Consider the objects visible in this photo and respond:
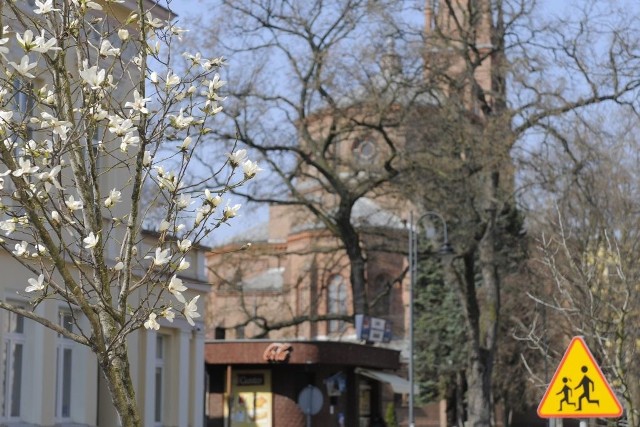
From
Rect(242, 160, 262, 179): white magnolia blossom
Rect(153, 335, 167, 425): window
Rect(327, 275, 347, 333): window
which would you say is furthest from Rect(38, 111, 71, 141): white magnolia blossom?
Rect(327, 275, 347, 333): window

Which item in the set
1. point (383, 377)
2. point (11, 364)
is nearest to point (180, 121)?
point (11, 364)

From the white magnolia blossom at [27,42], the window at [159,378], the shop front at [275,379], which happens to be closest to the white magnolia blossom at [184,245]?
the white magnolia blossom at [27,42]

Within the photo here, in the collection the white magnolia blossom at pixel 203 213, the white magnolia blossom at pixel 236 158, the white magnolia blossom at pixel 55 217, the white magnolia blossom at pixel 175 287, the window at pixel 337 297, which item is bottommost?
the white magnolia blossom at pixel 175 287

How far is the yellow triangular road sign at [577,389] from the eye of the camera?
501 inches

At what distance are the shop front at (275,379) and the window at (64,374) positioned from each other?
50.5ft

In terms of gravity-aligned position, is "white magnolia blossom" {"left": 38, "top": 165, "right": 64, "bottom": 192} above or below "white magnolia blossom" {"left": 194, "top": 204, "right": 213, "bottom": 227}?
above

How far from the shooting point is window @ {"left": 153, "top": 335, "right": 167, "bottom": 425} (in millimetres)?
24250

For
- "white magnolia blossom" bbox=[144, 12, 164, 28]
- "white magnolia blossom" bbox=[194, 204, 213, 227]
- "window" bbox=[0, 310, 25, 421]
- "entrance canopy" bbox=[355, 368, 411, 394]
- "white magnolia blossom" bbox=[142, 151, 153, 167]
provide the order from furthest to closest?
"entrance canopy" bbox=[355, 368, 411, 394] < "window" bbox=[0, 310, 25, 421] < "white magnolia blossom" bbox=[144, 12, 164, 28] < "white magnolia blossom" bbox=[142, 151, 153, 167] < "white magnolia blossom" bbox=[194, 204, 213, 227]

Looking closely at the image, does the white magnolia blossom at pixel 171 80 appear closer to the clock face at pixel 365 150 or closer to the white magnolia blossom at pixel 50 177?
the white magnolia blossom at pixel 50 177

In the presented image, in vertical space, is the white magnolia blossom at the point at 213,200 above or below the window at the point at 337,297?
below

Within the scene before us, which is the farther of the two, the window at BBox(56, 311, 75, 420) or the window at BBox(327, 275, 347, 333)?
the window at BBox(327, 275, 347, 333)

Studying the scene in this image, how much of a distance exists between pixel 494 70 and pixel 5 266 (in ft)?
64.2

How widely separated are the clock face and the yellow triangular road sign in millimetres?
24808

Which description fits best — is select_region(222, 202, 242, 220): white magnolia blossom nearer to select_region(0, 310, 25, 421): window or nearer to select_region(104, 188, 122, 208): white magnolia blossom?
select_region(104, 188, 122, 208): white magnolia blossom
